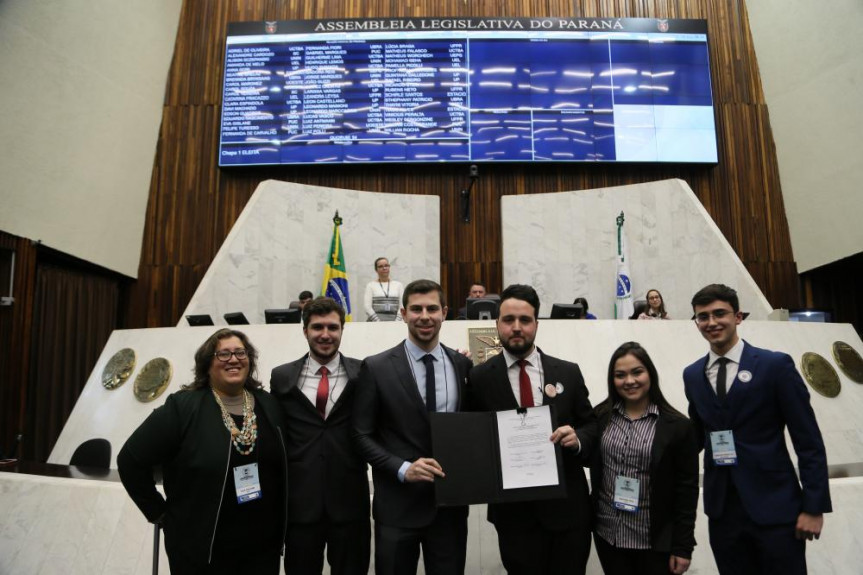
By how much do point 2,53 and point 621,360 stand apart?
24.4 feet

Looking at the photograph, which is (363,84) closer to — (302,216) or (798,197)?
(302,216)

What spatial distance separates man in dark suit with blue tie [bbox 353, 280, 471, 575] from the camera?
6.76ft

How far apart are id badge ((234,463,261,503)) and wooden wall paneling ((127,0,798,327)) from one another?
22.9ft

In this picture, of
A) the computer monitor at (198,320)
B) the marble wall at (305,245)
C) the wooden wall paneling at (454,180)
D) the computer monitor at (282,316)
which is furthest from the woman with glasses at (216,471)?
the wooden wall paneling at (454,180)

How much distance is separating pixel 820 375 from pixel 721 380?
4.01 m

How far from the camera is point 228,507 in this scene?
208cm

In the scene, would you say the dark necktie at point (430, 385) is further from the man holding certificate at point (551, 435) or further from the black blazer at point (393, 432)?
the man holding certificate at point (551, 435)

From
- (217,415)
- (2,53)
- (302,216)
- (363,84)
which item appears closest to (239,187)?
(302,216)

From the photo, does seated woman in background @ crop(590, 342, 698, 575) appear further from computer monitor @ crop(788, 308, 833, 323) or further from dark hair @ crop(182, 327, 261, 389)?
computer monitor @ crop(788, 308, 833, 323)

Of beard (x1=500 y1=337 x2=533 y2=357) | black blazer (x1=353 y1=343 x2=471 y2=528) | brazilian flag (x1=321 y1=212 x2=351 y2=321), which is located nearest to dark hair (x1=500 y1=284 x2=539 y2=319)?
beard (x1=500 y1=337 x2=533 y2=357)

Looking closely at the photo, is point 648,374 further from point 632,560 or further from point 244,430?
point 244,430

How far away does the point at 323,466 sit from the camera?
2.23m

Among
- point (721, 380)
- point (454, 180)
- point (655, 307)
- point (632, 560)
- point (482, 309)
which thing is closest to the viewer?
point (632, 560)

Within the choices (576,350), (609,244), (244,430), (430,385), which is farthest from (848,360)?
(244,430)
